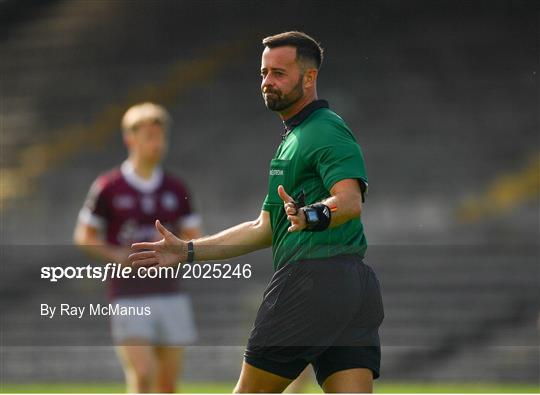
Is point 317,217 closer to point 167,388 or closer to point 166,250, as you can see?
point 166,250

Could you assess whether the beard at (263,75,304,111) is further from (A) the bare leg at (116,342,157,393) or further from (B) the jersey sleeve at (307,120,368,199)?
(A) the bare leg at (116,342,157,393)

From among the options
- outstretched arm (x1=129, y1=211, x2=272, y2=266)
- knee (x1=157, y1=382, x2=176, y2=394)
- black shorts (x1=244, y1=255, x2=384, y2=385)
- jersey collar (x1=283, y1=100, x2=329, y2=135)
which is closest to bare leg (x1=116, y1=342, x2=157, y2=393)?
knee (x1=157, y1=382, x2=176, y2=394)

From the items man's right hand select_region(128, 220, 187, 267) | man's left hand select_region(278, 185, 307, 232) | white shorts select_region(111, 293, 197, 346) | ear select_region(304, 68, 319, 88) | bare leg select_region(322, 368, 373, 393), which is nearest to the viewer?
man's left hand select_region(278, 185, 307, 232)

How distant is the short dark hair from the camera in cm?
434

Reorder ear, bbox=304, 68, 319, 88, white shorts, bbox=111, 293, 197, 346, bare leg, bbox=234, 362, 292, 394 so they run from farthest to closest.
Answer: white shorts, bbox=111, 293, 197, 346, ear, bbox=304, 68, 319, 88, bare leg, bbox=234, 362, 292, 394

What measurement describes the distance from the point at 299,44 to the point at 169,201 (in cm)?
236

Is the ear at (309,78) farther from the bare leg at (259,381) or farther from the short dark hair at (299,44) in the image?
the bare leg at (259,381)

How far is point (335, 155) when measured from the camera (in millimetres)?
3885

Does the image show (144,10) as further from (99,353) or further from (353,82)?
(99,353)

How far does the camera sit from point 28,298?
1170 cm

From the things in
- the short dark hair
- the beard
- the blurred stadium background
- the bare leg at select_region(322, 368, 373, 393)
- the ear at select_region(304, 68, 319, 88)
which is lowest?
the bare leg at select_region(322, 368, 373, 393)

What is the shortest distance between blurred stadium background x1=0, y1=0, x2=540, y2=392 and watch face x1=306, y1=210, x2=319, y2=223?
19.4 feet

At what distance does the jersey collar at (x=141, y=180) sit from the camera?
656cm

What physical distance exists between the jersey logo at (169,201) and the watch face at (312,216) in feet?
9.71
